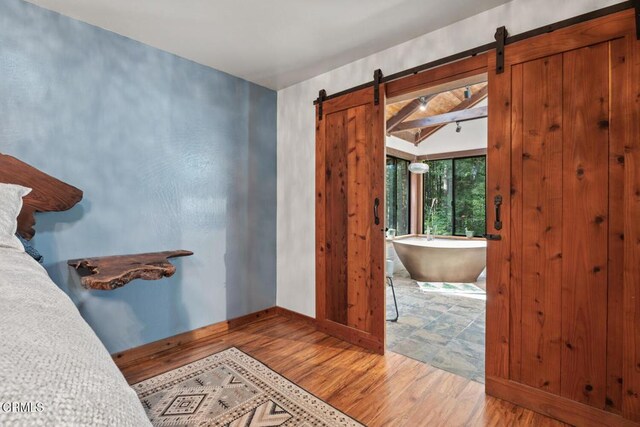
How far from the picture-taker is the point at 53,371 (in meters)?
0.46

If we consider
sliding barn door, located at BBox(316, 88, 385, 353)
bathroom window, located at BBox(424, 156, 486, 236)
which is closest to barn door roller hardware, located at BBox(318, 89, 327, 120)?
sliding barn door, located at BBox(316, 88, 385, 353)

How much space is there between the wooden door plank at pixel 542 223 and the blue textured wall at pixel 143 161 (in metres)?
2.37

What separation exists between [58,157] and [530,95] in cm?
305

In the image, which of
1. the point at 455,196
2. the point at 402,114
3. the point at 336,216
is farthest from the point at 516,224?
the point at 455,196

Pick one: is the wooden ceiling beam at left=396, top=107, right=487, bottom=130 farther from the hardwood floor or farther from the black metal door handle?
the hardwood floor

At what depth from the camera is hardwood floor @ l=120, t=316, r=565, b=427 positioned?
1792mm

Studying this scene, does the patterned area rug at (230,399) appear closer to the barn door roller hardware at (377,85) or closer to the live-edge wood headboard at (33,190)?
the live-edge wood headboard at (33,190)

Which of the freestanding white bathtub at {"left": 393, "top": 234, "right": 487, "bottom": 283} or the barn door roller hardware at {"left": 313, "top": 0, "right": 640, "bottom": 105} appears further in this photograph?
the freestanding white bathtub at {"left": 393, "top": 234, "right": 487, "bottom": 283}

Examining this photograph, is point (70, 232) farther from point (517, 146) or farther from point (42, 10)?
point (517, 146)

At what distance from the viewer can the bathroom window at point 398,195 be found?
644 cm

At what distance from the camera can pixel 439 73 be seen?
89.2 inches

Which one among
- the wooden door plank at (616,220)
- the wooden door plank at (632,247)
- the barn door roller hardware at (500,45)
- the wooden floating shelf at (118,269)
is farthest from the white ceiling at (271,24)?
the wooden floating shelf at (118,269)

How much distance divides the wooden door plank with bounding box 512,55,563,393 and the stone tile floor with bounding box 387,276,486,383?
497 mm

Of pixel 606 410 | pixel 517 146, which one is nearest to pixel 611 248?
pixel 517 146
